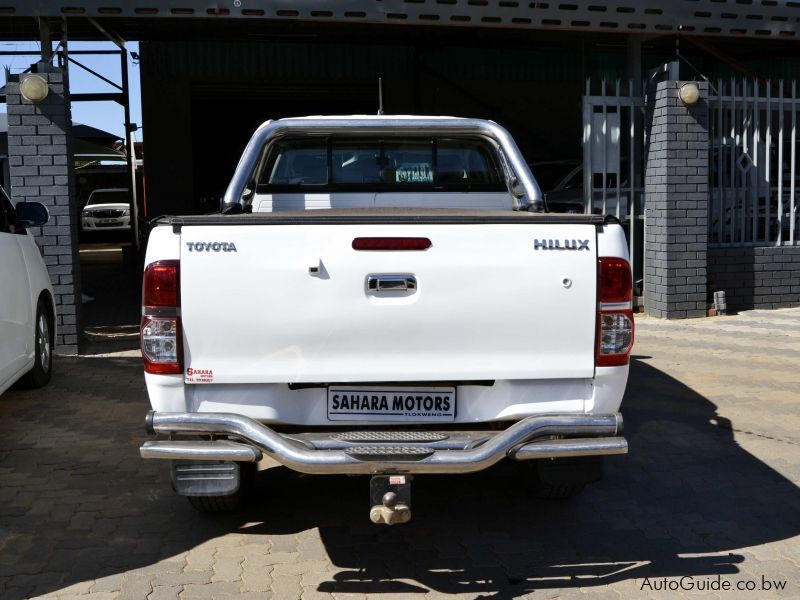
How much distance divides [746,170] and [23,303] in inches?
325

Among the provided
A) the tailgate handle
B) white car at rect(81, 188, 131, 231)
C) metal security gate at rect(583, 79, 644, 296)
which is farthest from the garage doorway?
the tailgate handle

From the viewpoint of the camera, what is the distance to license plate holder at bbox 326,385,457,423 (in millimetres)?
4145

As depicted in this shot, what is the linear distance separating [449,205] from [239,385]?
7.95 ft

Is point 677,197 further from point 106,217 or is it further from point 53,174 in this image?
point 106,217

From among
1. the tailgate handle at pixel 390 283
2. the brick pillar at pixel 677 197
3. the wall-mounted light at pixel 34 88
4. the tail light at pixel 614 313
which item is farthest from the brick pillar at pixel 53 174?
the tail light at pixel 614 313

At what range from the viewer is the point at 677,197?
1088 cm

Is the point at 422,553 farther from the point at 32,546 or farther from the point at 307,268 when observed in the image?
the point at 32,546

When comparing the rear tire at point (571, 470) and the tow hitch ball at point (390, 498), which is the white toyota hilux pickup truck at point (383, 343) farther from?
the rear tire at point (571, 470)

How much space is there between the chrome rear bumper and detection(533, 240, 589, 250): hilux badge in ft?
2.22

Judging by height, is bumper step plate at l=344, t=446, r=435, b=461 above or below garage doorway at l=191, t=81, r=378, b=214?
below

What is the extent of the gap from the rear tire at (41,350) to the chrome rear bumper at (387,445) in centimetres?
401

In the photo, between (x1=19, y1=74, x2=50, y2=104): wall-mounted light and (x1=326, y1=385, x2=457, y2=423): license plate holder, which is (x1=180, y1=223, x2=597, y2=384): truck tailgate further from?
(x1=19, y1=74, x2=50, y2=104): wall-mounted light

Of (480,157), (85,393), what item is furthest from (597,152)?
(85,393)

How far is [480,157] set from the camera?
21.1ft
